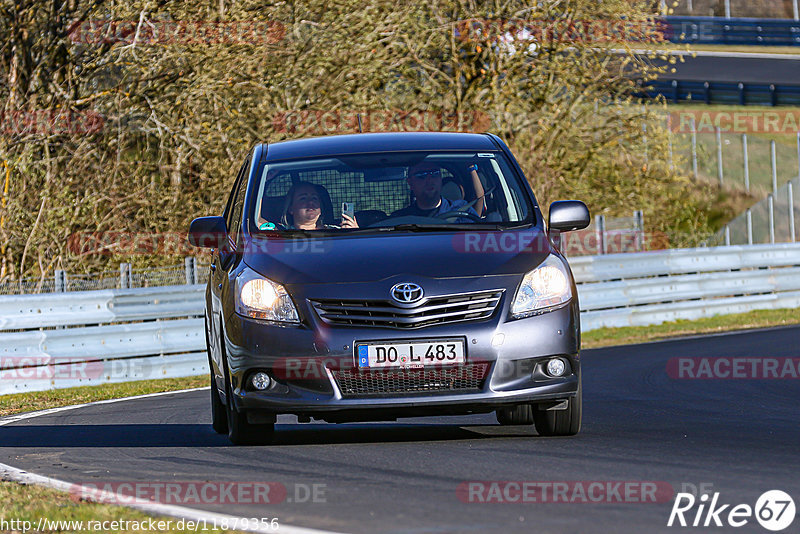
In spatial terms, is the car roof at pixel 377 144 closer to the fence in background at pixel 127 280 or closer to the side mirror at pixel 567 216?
the side mirror at pixel 567 216

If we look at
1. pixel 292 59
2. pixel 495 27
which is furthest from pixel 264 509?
pixel 495 27

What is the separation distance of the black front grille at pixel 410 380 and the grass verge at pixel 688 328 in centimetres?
955

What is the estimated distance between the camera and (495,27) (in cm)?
2298

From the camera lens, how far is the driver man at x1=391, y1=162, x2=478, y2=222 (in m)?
8.20

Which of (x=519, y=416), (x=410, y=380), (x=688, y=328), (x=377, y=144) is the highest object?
(x=377, y=144)

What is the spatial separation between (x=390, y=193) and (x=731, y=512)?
140 inches

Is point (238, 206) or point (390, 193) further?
point (238, 206)

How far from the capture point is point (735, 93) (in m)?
50.8

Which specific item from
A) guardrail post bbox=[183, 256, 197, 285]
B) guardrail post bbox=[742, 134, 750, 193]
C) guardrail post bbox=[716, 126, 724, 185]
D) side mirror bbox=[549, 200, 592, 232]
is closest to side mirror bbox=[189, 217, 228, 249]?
side mirror bbox=[549, 200, 592, 232]

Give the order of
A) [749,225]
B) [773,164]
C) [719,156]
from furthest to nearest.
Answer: [719,156] → [773,164] → [749,225]

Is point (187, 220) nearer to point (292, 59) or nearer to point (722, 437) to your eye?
point (292, 59)

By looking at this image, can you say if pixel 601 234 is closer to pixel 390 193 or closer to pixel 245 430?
pixel 390 193

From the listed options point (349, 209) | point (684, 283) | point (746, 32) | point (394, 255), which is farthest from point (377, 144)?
point (746, 32)

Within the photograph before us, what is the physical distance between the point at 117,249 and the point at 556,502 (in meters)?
14.3
